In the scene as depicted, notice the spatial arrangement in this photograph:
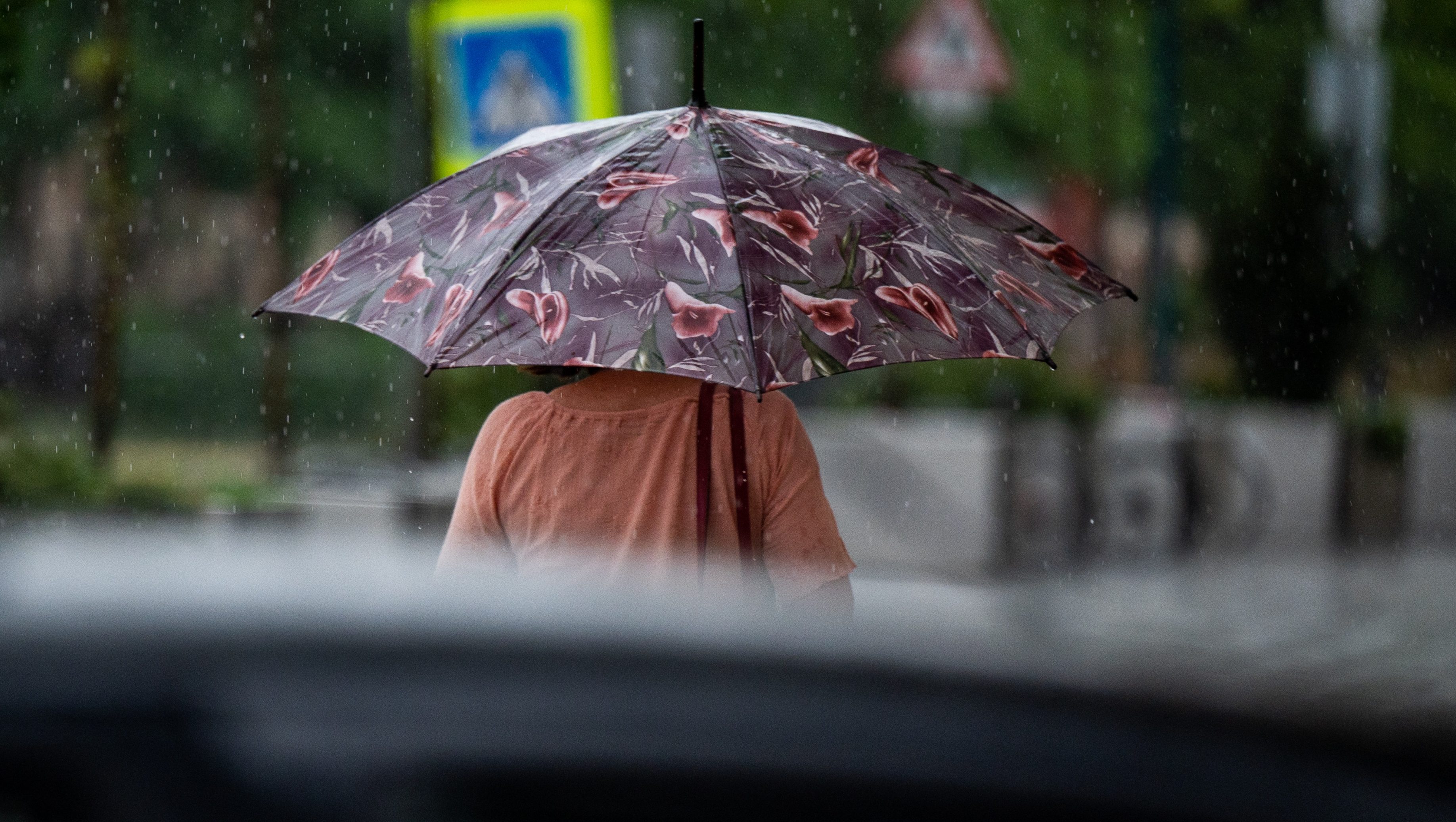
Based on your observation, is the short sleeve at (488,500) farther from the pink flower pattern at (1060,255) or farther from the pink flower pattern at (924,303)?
the pink flower pattern at (1060,255)

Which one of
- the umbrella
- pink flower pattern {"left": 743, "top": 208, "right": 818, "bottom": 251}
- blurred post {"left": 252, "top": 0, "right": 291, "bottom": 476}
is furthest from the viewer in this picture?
blurred post {"left": 252, "top": 0, "right": 291, "bottom": 476}

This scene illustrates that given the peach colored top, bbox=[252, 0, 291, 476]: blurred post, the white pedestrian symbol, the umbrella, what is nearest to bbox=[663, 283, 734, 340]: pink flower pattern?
the umbrella

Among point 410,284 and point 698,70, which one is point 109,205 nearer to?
point 410,284

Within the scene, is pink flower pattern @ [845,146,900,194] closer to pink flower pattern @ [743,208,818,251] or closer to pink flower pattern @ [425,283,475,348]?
pink flower pattern @ [743,208,818,251]

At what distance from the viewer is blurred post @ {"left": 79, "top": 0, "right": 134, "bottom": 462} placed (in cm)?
977

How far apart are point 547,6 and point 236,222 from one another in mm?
20377

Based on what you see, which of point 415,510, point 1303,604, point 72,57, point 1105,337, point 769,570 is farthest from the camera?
point 1105,337

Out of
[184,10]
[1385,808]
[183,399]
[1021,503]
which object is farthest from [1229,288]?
[1385,808]

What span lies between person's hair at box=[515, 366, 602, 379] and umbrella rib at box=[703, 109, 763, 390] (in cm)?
25

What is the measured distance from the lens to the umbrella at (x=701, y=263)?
273 centimetres

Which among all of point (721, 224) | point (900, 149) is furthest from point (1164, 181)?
point (721, 224)

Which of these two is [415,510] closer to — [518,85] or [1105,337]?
[518,85]

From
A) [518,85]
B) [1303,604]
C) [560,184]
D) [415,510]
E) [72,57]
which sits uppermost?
[72,57]

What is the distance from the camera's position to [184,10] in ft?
59.7
